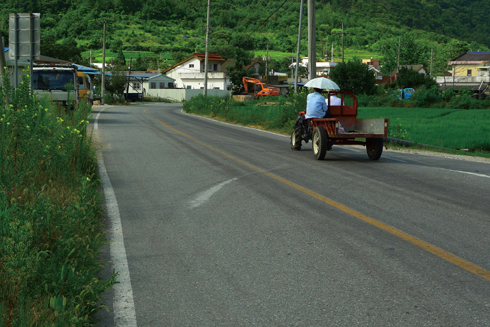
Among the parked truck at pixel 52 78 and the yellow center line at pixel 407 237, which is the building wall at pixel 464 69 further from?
the yellow center line at pixel 407 237

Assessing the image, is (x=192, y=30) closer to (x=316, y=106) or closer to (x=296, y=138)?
(x=296, y=138)

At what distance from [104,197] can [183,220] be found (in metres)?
2.03

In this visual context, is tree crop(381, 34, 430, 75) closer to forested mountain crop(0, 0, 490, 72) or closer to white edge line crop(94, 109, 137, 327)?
forested mountain crop(0, 0, 490, 72)

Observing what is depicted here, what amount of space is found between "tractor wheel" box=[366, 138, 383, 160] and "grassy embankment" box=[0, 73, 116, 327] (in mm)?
6564

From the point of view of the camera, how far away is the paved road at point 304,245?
4234 millimetres

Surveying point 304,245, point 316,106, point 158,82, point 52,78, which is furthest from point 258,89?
point 304,245

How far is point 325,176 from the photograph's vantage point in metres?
10.5

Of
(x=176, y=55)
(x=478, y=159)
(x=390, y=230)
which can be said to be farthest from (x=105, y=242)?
(x=176, y=55)

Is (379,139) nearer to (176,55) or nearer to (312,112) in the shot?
(312,112)

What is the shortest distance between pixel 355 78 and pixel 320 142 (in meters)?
54.0

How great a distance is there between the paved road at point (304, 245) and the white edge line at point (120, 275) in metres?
0.05

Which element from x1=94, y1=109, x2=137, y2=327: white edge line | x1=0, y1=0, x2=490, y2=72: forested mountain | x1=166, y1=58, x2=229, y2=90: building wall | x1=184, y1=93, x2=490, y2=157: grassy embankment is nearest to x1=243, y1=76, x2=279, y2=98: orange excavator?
x1=166, y1=58, x2=229, y2=90: building wall

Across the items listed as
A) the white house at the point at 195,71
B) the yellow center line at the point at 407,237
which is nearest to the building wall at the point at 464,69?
the white house at the point at 195,71

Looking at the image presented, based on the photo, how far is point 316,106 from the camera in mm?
13828
